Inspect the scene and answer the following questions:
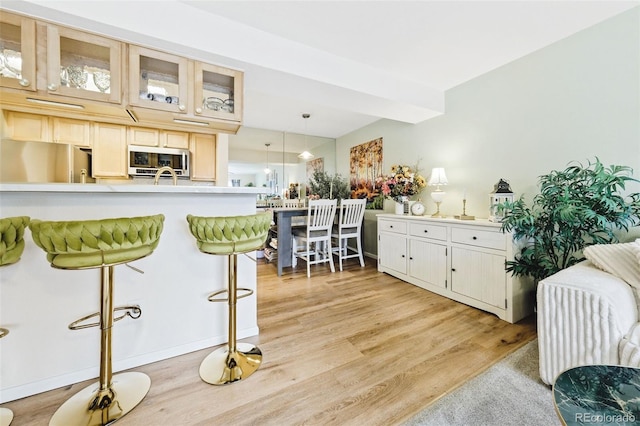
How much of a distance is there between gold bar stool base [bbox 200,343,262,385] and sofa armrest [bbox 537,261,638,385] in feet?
5.49

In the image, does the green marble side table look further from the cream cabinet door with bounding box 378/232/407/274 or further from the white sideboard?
the cream cabinet door with bounding box 378/232/407/274

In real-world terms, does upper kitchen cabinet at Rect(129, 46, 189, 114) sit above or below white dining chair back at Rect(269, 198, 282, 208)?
above

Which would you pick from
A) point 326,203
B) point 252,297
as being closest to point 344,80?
point 326,203

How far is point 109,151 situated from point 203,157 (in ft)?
3.54

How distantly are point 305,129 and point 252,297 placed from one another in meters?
3.93

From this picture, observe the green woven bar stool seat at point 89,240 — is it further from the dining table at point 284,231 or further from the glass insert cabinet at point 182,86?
the dining table at point 284,231

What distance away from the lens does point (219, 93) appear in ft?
6.84

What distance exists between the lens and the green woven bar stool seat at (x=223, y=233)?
131 cm

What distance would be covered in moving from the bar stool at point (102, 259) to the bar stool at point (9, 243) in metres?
0.13

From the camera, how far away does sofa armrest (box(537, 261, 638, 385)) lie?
1.11 m

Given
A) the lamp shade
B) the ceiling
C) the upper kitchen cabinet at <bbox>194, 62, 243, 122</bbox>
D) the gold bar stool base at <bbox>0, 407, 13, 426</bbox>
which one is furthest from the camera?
the lamp shade

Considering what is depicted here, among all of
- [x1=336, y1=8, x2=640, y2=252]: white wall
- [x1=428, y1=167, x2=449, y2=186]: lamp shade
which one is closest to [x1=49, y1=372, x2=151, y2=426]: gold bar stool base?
[x1=428, y1=167, x2=449, y2=186]: lamp shade

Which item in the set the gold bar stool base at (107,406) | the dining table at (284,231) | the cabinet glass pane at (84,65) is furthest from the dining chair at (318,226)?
the cabinet glass pane at (84,65)

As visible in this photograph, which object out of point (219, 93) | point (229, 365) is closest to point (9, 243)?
point (229, 365)
